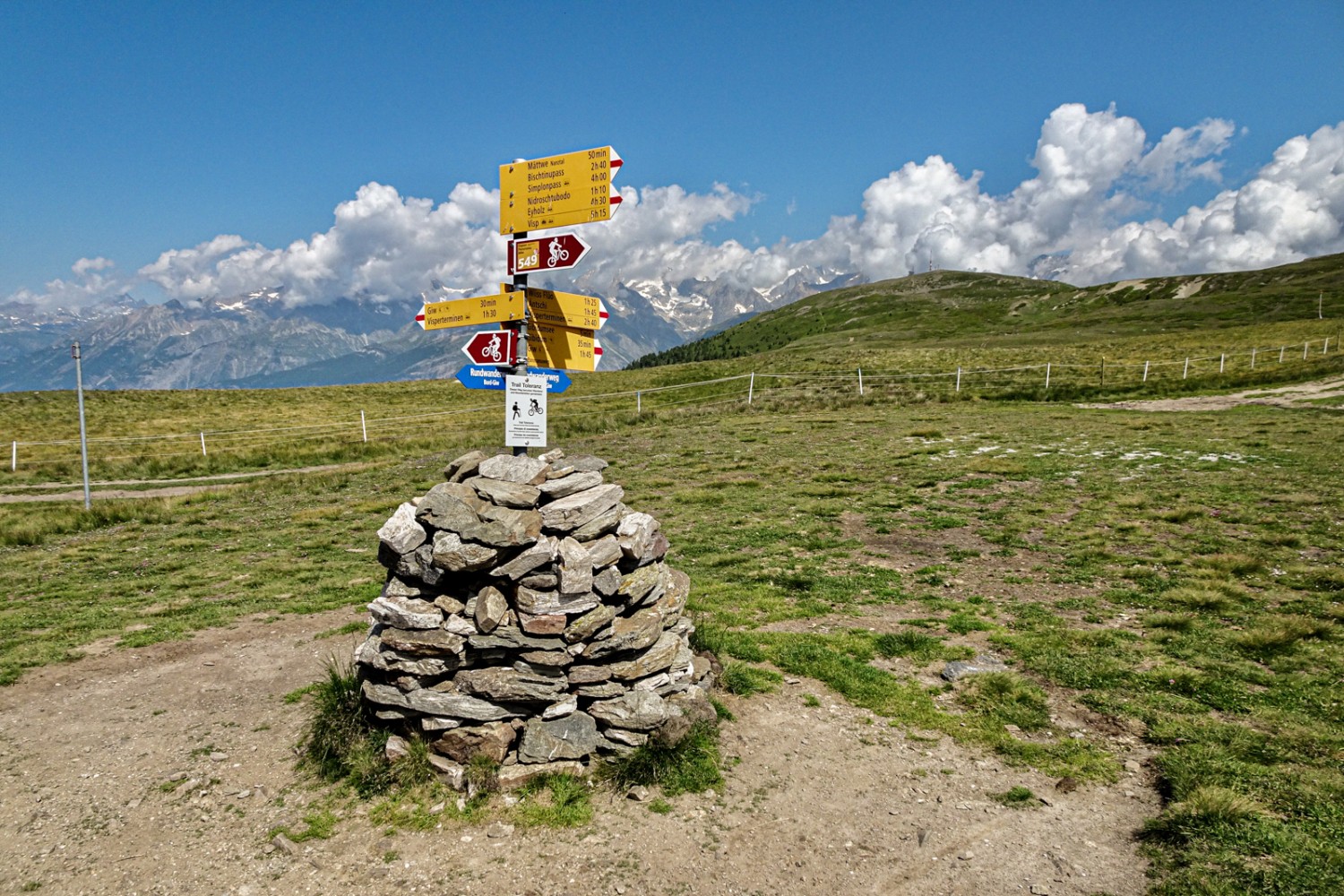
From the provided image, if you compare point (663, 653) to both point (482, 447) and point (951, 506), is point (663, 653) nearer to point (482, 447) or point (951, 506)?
point (951, 506)

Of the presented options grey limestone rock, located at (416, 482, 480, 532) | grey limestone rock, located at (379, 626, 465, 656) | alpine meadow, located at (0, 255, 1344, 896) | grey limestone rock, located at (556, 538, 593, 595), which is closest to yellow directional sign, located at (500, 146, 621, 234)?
grey limestone rock, located at (416, 482, 480, 532)

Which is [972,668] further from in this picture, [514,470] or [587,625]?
[514,470]

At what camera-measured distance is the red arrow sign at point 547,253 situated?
7.87 metres

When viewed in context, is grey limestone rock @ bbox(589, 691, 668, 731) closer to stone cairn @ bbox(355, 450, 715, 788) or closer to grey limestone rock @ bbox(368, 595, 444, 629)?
stone cairn @ bbox(355, 450, 715, 788)

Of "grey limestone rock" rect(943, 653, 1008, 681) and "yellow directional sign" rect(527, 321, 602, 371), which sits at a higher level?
"yellow directional sign" rect(527, 321, 602, 371)

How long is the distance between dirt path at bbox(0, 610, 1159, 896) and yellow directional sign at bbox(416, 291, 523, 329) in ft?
17.7

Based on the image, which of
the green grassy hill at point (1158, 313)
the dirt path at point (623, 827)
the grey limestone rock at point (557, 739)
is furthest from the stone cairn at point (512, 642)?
the green grassy hill at point (1158, 313)

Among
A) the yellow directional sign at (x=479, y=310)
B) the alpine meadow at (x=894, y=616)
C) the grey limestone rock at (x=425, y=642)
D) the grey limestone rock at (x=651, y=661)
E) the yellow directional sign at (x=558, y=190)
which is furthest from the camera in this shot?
the yellow directional sign at (x=479, y=310)

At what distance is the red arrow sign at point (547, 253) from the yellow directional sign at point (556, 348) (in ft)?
2.31

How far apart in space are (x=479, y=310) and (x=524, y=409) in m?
1.48

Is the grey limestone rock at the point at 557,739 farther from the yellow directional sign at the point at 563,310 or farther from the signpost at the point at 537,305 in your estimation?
the yellow directional sign at the point at 563,310

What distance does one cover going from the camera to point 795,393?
41.8 meters

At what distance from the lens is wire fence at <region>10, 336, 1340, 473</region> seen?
1505 inches

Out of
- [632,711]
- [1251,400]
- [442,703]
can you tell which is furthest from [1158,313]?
[442,703]
